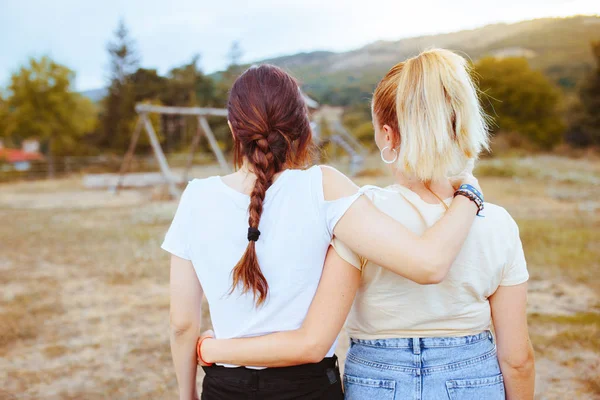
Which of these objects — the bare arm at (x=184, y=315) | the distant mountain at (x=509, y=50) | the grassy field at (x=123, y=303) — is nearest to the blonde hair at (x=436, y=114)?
the bare arm at (x=184, y=315)

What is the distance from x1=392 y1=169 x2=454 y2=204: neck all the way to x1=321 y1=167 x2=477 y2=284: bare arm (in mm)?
120

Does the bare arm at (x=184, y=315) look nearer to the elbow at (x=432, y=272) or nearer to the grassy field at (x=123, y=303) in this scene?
the elbow at (x=432, y=272)

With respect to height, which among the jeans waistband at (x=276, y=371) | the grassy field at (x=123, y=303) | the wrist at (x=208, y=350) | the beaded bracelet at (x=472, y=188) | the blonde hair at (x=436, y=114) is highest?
the blonde hair at (x=436, y=114)

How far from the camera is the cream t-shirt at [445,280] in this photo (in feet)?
4.00

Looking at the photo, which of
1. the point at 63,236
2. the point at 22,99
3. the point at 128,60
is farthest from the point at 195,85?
the point at 63,236

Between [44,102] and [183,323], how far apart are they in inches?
1179

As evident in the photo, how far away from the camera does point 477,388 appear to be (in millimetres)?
1232

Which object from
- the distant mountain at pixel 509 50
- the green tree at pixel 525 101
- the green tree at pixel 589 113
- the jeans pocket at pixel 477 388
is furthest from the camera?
the distant mountain at pixel 509 50

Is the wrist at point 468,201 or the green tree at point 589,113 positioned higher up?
the wrist at point 468,201

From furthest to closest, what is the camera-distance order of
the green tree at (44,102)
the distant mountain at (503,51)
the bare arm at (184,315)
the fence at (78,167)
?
1. the distant mountain at (503,51)
2. the green tree at (44,102)
3. the fence at (78,167)
4. the bare arm at (184,315)

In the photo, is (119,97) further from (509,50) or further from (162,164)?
(509,50)

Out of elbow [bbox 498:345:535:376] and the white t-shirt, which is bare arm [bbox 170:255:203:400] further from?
elbow [bbox 498:345:535:376]

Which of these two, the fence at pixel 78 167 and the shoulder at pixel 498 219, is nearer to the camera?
the shoulder at pixel 498 219

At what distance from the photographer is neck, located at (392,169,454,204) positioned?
4.16 ft
